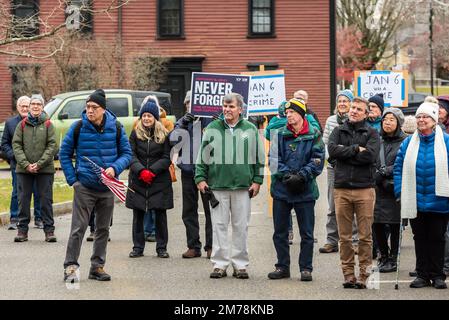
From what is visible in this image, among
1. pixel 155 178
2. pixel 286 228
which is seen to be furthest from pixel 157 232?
pixel 286 228

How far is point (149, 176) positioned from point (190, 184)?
54 cm

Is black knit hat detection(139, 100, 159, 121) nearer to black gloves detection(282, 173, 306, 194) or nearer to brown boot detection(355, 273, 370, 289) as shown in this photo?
black gloves detection(282, 173, 306, 194)

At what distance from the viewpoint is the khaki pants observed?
11.3 metres

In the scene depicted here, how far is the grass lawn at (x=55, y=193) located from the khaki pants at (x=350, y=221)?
8.13 m

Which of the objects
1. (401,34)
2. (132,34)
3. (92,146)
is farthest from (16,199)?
(401,34)

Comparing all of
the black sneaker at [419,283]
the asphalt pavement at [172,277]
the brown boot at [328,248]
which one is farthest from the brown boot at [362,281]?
the brown boot at [328,248]

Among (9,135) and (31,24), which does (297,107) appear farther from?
(31,24)

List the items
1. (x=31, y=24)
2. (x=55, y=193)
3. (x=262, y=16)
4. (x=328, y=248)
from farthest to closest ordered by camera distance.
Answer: (x=262, y=16), (x=31, y=24), (x=55, y=193), (x=328, y=248)

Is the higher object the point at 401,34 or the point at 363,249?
the point at 401,34

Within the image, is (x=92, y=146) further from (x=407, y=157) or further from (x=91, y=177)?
(x=407, y=157)

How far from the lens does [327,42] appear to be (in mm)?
44219

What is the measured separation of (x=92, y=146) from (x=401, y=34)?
85.0 m

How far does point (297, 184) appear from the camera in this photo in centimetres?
1177

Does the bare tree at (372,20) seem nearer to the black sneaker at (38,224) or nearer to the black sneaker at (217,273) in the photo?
the black sneaker at (38,224)
